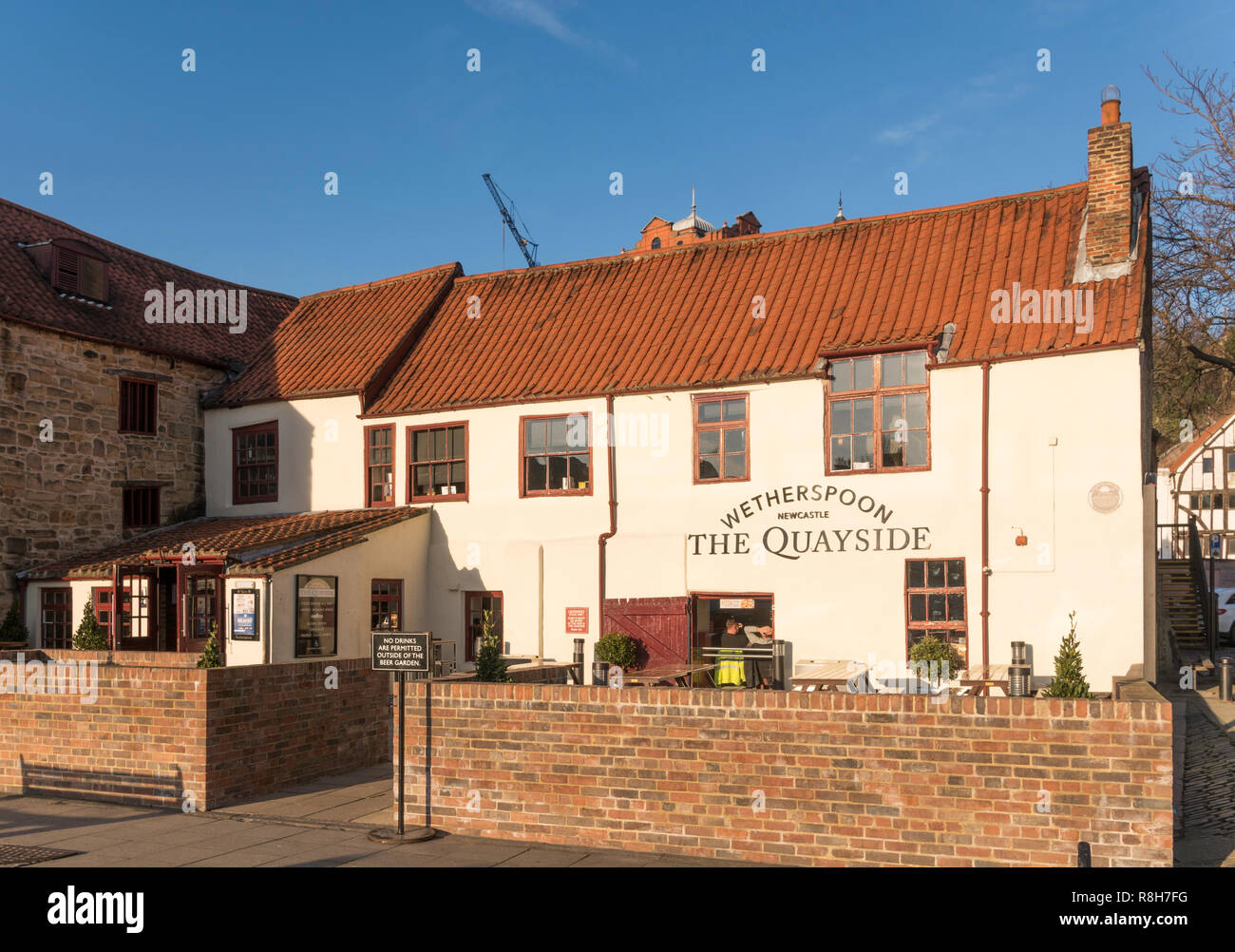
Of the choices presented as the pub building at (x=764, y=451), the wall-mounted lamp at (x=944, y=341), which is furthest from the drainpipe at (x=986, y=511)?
the wall-mounted lamp at (x=944, y=341)

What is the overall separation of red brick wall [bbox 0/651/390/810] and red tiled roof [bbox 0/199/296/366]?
9.99 meters

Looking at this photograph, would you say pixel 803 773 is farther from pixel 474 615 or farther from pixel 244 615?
pixel 474 615

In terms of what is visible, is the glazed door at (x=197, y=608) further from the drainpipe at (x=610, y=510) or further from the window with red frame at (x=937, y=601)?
the window with red frame at (x=937, y=601)

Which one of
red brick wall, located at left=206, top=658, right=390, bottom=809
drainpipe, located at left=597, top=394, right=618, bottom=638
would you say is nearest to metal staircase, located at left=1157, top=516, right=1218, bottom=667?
drainpipe, located at left=597, top=394, right=618, bottom=638

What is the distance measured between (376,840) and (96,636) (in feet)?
37.0

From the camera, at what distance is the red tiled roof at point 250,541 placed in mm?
17812

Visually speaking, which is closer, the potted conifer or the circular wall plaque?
the circular wall plaque

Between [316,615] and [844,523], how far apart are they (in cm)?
910

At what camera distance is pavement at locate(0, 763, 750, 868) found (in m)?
9.91

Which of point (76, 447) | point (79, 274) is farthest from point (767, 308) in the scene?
point (79, 274)

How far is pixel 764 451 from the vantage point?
1780 cm

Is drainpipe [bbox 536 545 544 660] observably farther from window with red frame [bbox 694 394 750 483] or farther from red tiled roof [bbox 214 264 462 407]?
red tiled roof [bbox 214 264 462 407]

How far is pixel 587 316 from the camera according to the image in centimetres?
2167

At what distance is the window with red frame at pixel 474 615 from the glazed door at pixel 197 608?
472cm
